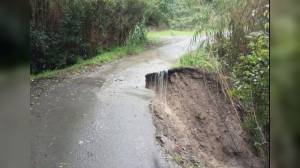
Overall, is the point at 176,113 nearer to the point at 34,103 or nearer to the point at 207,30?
the point at 207,30

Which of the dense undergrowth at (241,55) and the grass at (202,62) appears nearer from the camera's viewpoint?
the dense undergrowth at (241,55)

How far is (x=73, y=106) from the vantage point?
8.67 ft

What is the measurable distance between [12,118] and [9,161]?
0.35 ft

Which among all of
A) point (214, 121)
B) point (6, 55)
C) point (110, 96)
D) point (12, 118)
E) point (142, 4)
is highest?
point (142, 4)

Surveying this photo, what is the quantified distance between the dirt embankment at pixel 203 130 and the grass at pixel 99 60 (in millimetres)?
309

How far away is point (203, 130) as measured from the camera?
2604 mm

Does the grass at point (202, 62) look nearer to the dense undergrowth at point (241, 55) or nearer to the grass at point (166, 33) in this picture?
the dense undergrowth at point (241, 55)

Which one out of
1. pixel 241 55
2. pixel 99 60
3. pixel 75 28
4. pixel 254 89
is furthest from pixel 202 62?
pixel 75 28

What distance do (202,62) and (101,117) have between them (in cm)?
84

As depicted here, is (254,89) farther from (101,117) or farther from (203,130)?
(101,117)

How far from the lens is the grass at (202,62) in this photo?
266 centimetres

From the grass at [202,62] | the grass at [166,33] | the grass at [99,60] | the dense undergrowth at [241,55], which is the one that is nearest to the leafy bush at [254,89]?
the dense undergrowth at [241,55]

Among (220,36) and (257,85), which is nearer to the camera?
(257,85)

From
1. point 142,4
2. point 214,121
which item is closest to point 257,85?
point 214,121
